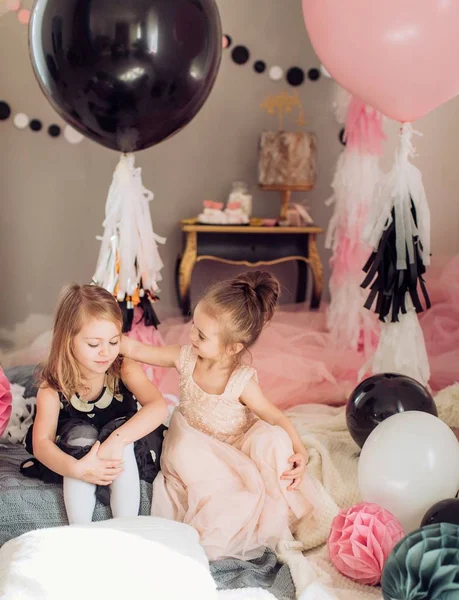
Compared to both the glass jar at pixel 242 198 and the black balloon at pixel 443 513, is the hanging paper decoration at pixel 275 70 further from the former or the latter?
the black balloon at pixel 443 513

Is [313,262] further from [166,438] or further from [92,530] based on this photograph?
[92,530]

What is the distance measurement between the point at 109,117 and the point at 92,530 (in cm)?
107

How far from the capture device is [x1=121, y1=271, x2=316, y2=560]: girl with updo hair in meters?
1.60

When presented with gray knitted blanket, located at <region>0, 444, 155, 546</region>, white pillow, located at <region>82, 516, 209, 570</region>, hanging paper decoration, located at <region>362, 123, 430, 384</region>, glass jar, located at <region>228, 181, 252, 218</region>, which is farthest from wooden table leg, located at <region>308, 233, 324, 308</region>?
white pillow, located at <region>82, 516, 209, 570</region>

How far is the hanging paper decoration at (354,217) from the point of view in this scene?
3.04m

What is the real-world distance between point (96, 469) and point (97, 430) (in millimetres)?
143

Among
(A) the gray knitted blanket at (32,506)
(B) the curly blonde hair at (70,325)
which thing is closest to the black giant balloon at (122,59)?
(B) the curly blonde hair at (70,325)

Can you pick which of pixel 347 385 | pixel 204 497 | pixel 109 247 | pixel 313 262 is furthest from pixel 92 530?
pixel 313 262

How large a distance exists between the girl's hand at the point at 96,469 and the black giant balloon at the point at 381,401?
2.49 ft

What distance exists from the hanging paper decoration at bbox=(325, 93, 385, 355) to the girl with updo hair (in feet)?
4.37

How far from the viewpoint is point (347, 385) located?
2734mm

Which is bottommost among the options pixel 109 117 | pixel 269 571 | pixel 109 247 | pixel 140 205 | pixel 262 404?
pixel 269 571

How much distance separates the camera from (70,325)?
1.62 m

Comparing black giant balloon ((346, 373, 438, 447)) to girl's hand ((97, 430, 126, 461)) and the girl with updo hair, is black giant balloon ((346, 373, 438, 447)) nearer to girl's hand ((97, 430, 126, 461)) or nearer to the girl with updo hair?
the girl with updo hair
